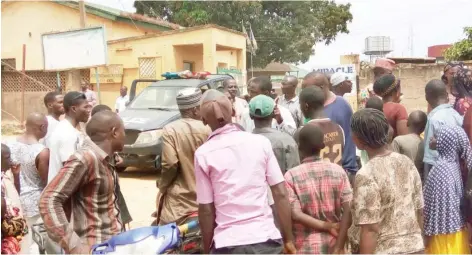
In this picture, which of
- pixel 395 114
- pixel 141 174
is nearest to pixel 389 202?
pixel 395 114

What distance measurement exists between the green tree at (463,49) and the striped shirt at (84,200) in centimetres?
1536

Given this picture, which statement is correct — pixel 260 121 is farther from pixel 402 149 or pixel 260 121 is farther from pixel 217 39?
pixel 217 39

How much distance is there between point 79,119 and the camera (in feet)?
14.1

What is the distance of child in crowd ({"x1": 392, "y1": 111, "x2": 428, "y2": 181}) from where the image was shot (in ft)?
14.5

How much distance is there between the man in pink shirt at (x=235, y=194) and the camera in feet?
8.94

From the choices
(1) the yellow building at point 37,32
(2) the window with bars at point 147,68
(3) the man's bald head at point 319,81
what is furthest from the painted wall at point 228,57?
(3) the man's bald head at point 319,81

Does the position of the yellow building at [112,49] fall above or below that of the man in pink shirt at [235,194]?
above

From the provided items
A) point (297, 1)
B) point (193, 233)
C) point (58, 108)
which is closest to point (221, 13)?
point (297, 1)

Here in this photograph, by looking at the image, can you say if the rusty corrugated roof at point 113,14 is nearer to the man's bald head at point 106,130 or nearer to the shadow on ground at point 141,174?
the shadow on ground at point 141,174

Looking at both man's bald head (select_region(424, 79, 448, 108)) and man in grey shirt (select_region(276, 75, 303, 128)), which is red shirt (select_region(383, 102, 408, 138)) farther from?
man in grey shirt (select_region(276, 75, 303, 128))

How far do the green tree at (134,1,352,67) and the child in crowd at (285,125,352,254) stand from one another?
23104 millimetres

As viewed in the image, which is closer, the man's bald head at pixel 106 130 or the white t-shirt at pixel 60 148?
the man's bald head at pixel 106 130

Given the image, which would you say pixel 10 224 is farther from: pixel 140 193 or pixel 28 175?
pixel 140 193

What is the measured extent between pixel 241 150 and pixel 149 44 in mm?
15344
